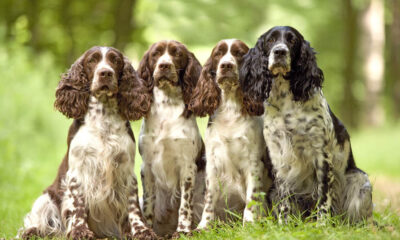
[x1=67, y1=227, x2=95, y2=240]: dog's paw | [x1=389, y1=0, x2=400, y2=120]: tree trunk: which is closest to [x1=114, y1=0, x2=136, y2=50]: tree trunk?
[x1=389, y1=0, x2=400, y2=120]: tree trunk

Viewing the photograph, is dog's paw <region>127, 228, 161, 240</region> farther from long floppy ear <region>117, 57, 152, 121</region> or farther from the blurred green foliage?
the blurred green foliage

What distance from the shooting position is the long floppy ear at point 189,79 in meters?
5.09

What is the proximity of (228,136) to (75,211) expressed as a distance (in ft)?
4.85

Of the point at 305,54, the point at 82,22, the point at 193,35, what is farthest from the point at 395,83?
the point at 305,54

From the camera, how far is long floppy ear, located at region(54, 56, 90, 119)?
4.72m

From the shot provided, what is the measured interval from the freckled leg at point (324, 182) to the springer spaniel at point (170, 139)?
116 centimetres

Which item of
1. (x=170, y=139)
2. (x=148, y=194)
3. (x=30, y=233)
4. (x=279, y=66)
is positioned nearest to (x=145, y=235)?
(x=148, y=194)

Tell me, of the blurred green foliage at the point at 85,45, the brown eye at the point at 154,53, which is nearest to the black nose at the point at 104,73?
the brown eye at the point at 154,53

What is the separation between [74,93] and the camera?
476 centimetres

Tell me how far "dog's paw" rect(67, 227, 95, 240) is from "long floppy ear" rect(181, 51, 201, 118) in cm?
135

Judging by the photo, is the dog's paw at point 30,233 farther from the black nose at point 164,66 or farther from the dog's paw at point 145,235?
the black nose at point 164,66

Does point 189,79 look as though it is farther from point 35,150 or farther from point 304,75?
point 35,150

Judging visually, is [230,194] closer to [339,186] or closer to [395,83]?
[339,186]

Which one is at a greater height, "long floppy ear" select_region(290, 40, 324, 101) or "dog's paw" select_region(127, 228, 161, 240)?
"long floppy ear" select_region(290, 40, 324, 101)
